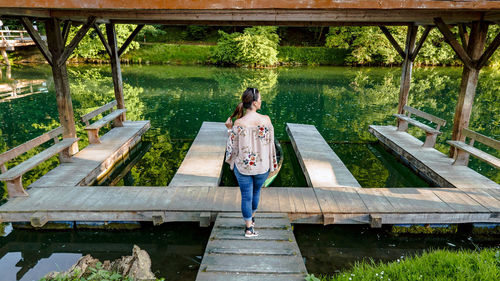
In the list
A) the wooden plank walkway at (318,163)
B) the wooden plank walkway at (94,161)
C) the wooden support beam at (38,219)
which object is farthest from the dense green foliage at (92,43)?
the wooden support beam at (38,219)

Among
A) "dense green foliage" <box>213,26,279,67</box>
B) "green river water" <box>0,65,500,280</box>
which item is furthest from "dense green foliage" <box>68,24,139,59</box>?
"dense green foliage" <box>213,26,279,67</box>

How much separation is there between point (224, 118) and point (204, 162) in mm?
6930

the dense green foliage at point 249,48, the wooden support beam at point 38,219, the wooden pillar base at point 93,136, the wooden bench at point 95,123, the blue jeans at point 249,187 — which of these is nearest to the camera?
the blue jeans at point 249,187

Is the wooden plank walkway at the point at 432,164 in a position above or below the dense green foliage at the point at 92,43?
below

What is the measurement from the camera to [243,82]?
24.4 meters

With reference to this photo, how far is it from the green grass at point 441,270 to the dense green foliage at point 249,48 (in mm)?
29808

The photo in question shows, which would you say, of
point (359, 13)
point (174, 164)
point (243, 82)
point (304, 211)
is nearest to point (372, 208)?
point (304, 211)

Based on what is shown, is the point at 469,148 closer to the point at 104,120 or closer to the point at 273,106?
the point at 104,120

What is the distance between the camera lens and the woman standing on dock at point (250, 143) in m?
3.89

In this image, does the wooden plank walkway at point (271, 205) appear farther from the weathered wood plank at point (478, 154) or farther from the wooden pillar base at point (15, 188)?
the weathered wood plank at point (478, 154)

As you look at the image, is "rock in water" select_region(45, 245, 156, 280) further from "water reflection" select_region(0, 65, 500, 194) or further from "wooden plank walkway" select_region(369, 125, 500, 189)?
"wooden plank walkway" select_region(369, 125, 500, 189)

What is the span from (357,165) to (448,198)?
3432mm

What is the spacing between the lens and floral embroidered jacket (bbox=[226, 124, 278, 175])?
12.8 ft

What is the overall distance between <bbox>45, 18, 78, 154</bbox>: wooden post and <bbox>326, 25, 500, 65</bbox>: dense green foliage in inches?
1205
